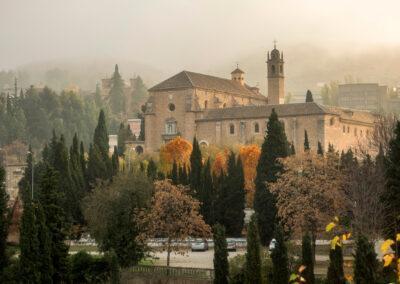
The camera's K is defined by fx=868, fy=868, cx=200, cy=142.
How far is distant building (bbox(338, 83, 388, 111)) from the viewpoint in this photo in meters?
168

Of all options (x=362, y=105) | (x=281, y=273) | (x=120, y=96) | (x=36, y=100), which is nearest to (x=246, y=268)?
(x=281, y=273)

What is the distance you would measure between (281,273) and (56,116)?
11874 centimetres

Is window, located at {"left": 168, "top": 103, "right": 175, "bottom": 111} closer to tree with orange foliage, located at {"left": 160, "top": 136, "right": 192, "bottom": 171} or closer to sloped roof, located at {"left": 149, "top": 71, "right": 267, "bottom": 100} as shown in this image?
sloped roof, located at {"left": 149, "top": 71, "right": 267, "bottom": 100}

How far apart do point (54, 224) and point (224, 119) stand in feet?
177

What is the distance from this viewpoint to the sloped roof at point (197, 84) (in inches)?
3620

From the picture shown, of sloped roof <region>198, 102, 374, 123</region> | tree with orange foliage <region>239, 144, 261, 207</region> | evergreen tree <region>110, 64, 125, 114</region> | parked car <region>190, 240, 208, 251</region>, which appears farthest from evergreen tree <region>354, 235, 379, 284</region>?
evergreen tree <region>110, 64, 125, 114</region>

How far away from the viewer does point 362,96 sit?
170 metres

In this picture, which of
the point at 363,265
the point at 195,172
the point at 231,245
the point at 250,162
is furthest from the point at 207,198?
the point at 363,265

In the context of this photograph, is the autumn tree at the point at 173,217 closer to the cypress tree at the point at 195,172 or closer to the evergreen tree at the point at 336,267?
the cypress tree at the point at 195,172

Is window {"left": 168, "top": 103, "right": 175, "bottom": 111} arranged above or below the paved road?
above

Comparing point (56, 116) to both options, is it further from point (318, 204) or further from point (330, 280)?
point (330, 280)

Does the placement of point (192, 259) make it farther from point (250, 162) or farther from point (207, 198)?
point (250, 162)

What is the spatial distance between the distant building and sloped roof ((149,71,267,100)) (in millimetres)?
69507

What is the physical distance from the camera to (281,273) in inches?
1199
